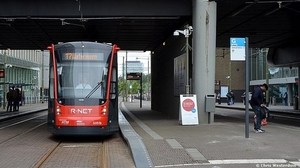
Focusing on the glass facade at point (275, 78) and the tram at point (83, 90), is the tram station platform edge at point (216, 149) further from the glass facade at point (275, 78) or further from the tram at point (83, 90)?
the glass facade at point (275, 78)

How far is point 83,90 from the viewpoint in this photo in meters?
13.7

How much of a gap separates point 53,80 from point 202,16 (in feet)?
25.1

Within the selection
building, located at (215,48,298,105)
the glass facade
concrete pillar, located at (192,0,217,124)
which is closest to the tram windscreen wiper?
concrete pillar, located at (192,0,217,124)

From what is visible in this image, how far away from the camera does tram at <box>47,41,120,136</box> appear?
13359mm

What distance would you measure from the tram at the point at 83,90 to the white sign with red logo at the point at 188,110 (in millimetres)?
3890

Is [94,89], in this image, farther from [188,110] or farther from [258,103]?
[258,103]

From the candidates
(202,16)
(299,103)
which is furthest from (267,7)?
(299,103)

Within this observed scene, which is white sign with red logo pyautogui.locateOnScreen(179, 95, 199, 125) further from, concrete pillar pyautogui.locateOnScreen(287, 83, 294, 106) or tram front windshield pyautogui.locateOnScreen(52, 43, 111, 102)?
concrete pillar pyautogui.locateOnScreen(287, 83, 294, 106)

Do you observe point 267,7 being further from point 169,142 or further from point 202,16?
point 169,142

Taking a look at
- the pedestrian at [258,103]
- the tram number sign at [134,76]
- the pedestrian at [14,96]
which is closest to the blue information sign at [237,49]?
the pedestrian at [258,103]

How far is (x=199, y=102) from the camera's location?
18.3 metres

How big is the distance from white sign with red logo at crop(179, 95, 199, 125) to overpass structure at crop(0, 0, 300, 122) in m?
0.82

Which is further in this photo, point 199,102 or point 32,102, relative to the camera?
point 32,102

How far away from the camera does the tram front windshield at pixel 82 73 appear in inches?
538
